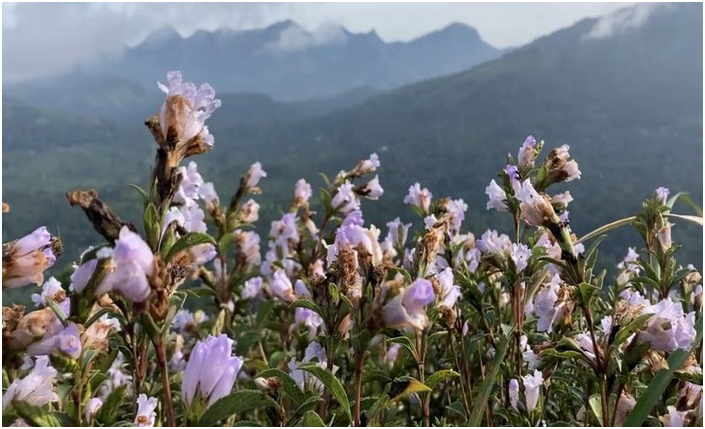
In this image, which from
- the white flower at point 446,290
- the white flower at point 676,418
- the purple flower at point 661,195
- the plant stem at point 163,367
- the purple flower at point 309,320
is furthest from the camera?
the purple flower at point 309,320

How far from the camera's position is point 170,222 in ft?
4.45

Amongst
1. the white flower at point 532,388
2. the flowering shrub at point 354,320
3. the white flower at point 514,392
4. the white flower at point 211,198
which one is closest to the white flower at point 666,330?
the flowering shrub at point 354,320

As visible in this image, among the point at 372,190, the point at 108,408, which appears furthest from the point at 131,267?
the point at 372,190

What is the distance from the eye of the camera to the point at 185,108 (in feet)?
4.54

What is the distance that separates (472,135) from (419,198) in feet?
173

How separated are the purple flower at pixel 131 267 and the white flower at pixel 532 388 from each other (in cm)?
125

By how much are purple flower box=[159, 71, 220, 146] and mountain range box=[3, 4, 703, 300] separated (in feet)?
1.67

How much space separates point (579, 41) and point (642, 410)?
8165 cm

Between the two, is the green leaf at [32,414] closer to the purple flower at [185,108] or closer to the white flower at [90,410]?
the white flower at [90,410]

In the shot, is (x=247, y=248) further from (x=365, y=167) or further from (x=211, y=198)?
(x=365, y=167)

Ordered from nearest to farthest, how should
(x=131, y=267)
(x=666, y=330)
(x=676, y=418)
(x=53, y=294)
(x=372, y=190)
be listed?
(x=131, y=267), (x=676, y=418), (x=666, y=330), (x=53, y=294), (x=372, y=190)

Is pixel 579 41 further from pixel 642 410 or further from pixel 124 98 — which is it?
pixel 124 98

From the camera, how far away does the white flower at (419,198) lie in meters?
3.58

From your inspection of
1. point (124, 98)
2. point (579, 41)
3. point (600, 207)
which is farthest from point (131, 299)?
point (124, 98)
